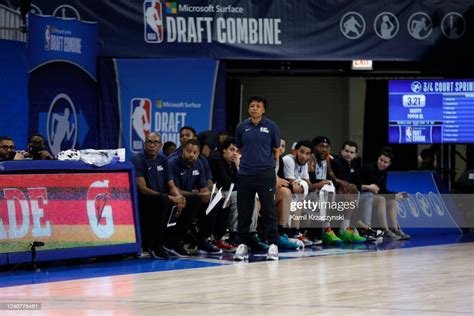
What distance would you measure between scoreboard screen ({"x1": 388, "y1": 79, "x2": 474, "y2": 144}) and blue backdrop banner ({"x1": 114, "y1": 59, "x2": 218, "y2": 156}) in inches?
129

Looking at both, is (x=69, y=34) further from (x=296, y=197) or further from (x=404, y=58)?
(x=404, y=58)

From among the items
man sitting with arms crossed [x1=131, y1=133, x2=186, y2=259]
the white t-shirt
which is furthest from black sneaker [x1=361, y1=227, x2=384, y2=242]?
man sitting with arms crossed [x1=131, y1=133, x2=186, y2=259]

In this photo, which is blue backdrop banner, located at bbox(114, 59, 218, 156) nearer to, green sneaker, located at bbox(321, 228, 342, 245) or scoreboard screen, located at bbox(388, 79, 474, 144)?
green sneaker, located at bbox(321, 228, 342, 245)

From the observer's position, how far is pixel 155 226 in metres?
13.1

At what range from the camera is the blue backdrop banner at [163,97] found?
17.2 meters

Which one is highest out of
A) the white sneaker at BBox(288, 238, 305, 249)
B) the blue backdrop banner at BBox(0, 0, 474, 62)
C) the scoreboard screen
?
the blue backdrop banner at BBox(0, 0, 474, 62)

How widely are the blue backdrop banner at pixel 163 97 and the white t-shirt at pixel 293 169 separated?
7.83 feet

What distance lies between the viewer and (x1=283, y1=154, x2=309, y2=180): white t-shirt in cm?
1554

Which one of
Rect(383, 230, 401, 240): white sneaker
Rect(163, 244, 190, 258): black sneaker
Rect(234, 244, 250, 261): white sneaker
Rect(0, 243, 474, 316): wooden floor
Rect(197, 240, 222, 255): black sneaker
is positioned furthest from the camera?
Rect(383, 230, 401, 240): white sneaker

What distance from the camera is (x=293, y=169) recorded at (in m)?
15.6

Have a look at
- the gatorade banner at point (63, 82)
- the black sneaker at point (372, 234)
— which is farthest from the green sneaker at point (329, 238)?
the gatorade banner at point (63, 82)

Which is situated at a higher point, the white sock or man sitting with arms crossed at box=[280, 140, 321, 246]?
man sitting with arms crossed at box=[280, 140, 321, 246]

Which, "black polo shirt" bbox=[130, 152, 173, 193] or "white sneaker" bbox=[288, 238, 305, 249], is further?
"white sneaker" bbox=[288, 238, 305, 249]

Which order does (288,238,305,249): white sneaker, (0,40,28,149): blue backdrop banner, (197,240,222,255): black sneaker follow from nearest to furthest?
(197,240,222,255): black sneaker
(0,40,28,149): blue backdrop banner
(288,238,305,249): white sneaker
